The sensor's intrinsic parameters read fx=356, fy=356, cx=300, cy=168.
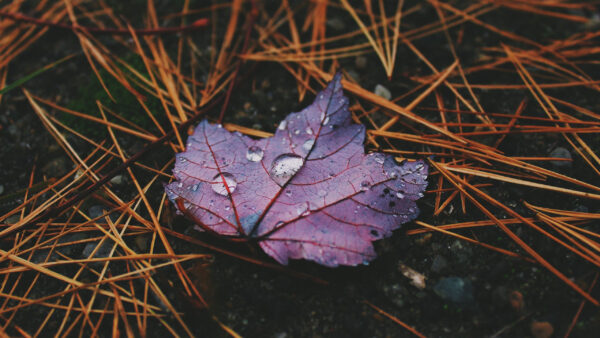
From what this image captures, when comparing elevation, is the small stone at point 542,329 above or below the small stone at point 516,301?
below

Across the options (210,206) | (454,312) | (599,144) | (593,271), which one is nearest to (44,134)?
(210,206)

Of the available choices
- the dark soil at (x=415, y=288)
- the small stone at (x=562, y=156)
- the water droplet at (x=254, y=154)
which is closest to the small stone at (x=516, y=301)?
the dark soil at (x=415, y=288)

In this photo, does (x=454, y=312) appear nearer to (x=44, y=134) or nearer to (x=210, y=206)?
(x=210, y=206)

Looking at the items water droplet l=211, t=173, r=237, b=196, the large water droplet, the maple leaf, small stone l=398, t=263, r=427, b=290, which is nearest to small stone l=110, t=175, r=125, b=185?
the maple leaf

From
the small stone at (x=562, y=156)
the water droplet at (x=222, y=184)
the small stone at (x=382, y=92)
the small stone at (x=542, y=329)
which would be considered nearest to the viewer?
the small stone at (x=542, y=329)

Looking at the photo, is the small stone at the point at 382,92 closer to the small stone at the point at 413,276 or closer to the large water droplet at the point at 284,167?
the large water droplet at the point at 284,167

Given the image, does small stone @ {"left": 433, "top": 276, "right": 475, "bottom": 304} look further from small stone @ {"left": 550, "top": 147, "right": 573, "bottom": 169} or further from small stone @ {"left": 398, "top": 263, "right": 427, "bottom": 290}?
small stone @ {"left": 550, "top": 147, "right": 573, "bottom": 169}

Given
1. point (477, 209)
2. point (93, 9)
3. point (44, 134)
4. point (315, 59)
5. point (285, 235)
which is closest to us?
point (285, 235)
